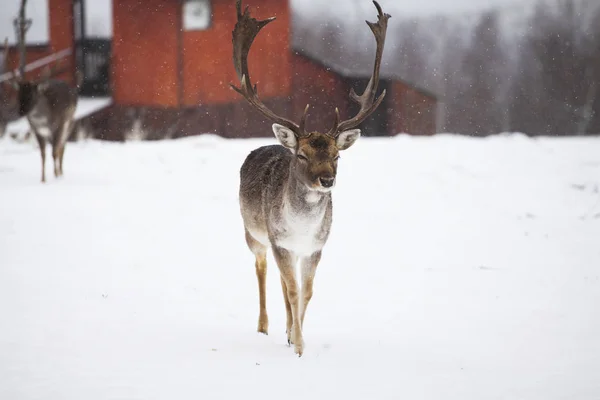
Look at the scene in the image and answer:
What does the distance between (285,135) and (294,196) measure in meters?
0.47

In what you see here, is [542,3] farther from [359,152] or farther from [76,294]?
[76,294]

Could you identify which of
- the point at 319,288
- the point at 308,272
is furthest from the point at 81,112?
the point at 308,272

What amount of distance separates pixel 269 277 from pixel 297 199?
303 centimetres

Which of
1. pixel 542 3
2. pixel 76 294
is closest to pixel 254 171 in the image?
pixel 76 294

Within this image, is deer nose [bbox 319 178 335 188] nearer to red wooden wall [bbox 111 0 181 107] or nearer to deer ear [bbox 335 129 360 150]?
deer ear [bbox 335 129 360 150]

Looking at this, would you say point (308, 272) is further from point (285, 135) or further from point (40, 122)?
point (40, 122)

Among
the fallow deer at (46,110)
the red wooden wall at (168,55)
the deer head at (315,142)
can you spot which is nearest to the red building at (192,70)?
the red wooden wall at (168,55)

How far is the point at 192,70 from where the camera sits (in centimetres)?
2081

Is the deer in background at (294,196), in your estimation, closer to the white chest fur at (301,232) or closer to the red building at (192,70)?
the white chest fur at (301,232)

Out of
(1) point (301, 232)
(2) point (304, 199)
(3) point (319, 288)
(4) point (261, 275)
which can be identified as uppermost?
(2) point (304, 199)

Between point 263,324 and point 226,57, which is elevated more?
point 226,57

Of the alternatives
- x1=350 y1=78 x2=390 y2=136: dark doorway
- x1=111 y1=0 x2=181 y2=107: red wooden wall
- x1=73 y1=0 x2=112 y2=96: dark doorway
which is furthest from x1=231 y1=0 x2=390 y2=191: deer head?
x1=350 y1=78 x2=390 y2=136: dark doorway

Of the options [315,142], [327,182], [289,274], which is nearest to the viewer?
[327,182]

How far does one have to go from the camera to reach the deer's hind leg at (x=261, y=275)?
6.39 m
